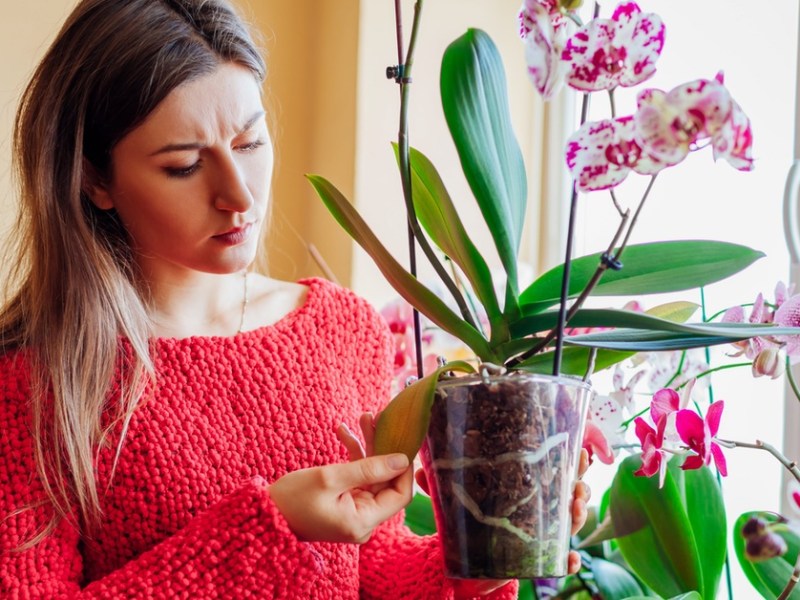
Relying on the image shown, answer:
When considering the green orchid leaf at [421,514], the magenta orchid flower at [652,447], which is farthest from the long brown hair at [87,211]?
the magenta orchid flower at [652,447]

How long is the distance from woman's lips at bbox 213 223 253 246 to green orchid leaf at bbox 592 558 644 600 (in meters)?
0.62

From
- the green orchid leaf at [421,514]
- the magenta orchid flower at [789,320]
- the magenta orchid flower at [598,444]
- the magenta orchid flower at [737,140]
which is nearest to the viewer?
the magenta orchid flower at [737,140]

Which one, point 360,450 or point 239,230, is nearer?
point 360,450

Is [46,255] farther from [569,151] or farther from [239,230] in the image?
[569,151]

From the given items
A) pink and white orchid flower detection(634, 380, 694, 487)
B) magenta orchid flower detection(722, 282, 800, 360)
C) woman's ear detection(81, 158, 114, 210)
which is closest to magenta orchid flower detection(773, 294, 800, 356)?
magenta orchid flower detection(722, 282, 800, 360)

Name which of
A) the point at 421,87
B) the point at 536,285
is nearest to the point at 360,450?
the point at 536,285

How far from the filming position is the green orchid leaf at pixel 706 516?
1039 millimetres

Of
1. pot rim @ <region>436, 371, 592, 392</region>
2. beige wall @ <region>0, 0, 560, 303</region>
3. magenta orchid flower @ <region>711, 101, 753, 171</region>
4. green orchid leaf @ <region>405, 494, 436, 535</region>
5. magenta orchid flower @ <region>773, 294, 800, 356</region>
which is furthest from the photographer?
beige wall @ <region>0, 0, 560, 303</region>

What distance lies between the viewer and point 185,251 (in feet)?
3.32

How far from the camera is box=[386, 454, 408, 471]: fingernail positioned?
2.48ft

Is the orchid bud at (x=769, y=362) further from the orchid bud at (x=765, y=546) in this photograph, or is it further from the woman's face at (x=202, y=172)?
the woman's face at (x=202, y=172)

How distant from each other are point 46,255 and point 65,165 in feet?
0.34

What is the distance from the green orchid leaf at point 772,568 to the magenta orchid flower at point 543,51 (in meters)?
0.55

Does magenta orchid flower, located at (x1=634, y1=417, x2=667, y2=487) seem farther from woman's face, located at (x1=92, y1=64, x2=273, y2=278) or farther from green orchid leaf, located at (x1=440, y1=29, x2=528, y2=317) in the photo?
woman's face, located at (x1=92, y1=64, x2=273, y2=278)
